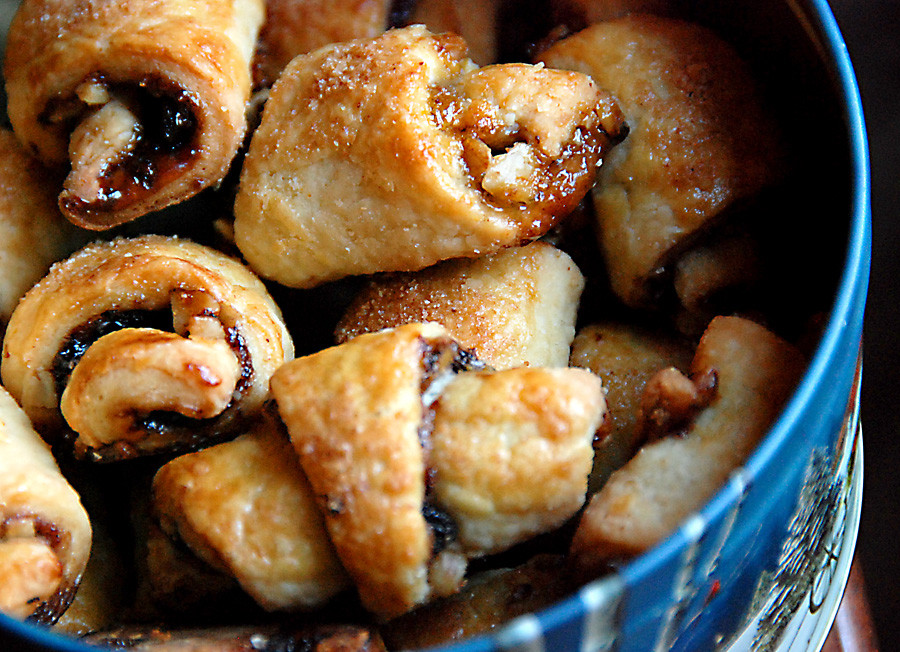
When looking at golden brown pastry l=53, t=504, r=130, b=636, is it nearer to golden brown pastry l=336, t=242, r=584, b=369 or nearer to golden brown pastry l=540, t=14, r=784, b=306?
golden brown pastry l=336, t=242, r=584, b=369

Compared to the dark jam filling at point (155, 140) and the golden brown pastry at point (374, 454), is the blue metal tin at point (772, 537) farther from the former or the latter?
the dark jam filling at point (155, 140)

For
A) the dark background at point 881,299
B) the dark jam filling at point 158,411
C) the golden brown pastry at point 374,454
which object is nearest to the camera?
the golden brown pastry at point 374,454

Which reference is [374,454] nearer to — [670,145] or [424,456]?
[424,456]

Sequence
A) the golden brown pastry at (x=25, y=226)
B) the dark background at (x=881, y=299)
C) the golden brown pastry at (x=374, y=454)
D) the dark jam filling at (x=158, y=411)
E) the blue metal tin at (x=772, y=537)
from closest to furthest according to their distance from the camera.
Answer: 1. the blue metal tin at (x=772, y=537)
2. the golden brown pastry at (x=374, y=454)
3. the dark jam filling at (x=158, y=411)
4. the golden brown pastry at (x=25, y=226)
5. the dark background at (x=881, y=299)

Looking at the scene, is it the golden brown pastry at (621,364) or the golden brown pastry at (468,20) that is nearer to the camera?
the golden brown pastry at (621,364)

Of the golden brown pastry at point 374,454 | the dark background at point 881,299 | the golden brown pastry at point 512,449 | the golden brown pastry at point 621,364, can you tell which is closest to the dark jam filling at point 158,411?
the golden brown pastry at point 374,454

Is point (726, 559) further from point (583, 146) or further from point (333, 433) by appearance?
point (583, 146)

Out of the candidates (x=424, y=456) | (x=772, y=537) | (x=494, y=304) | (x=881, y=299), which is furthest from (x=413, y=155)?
(x=881, y=299)

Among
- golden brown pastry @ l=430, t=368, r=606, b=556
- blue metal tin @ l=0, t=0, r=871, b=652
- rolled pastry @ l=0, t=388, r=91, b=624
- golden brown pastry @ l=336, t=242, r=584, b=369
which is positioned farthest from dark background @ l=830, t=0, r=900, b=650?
rolled pastry @ l=0, t=388, r=91, b=624
